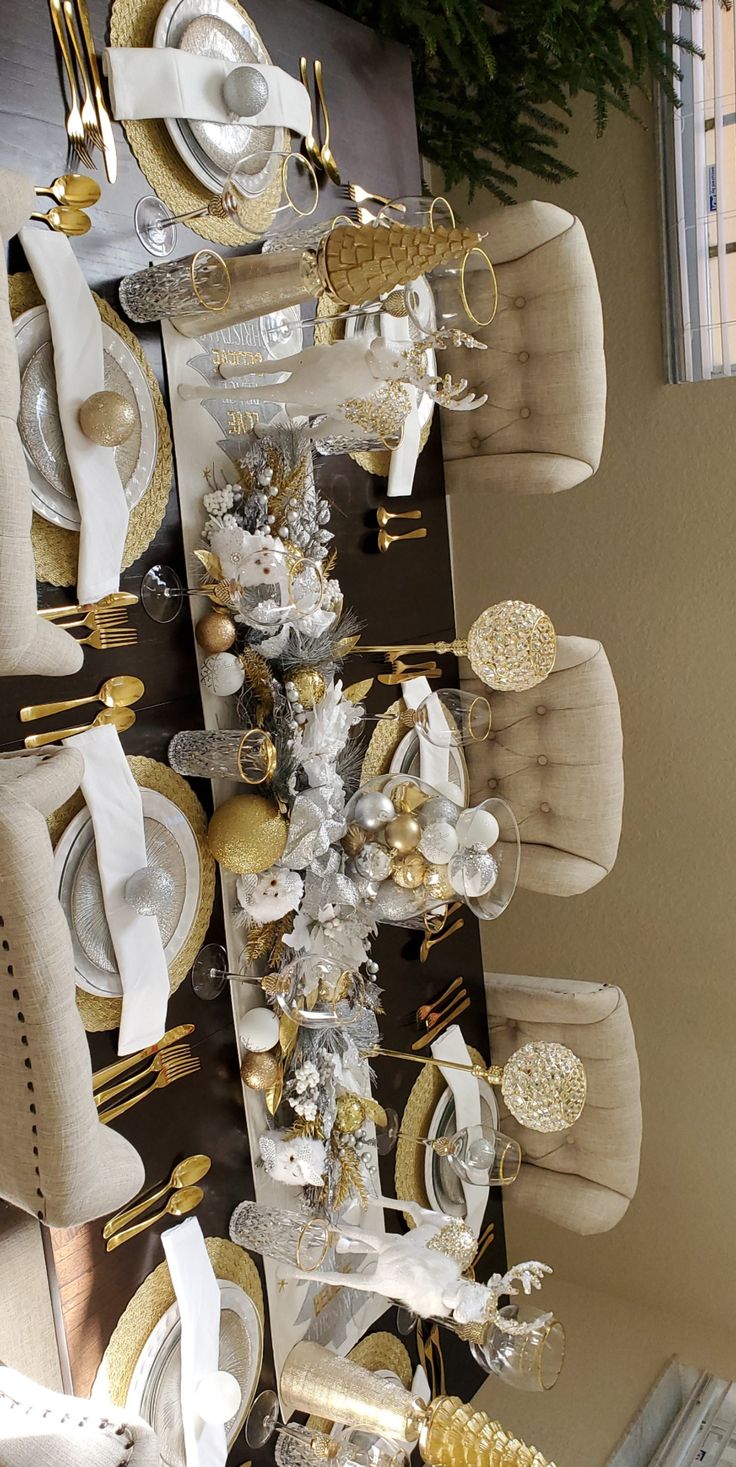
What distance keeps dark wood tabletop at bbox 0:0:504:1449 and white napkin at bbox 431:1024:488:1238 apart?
0.31ft

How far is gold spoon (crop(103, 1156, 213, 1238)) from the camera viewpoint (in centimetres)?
163

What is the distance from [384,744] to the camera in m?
2.24

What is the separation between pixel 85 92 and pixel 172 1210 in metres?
1.64

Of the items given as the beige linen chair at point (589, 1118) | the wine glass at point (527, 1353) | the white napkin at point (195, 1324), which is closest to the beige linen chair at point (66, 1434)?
the white napkin at point (195, 1324)

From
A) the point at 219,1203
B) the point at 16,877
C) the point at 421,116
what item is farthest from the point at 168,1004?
the point at 421,116

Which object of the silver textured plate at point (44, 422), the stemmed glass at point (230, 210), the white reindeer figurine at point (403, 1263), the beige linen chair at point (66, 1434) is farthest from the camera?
the white reindeer figurine at point (403, 1263)

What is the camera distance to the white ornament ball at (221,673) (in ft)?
5.76

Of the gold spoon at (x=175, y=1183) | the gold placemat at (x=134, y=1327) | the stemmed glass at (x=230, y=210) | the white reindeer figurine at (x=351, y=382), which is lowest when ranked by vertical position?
the gold placemat at (x=134, y=1327)

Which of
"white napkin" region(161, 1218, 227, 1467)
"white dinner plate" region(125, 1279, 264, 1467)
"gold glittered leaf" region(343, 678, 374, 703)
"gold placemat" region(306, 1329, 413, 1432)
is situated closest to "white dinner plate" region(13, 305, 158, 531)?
"gold glittered leaf" region(343, 678, 374, 703)

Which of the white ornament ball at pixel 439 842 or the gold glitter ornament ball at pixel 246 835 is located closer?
the gold glitter ornament ball at pixel 246 835

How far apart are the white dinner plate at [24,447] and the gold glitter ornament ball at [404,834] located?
2.22ft

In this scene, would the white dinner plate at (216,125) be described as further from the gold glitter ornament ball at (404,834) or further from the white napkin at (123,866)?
the gold glitter ornament ball at (404,834)

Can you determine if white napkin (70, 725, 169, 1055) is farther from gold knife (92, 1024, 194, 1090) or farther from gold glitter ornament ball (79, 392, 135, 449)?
gold glitter ornament ball (79, 392, 135, 449)

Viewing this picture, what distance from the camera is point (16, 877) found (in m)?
1.15
